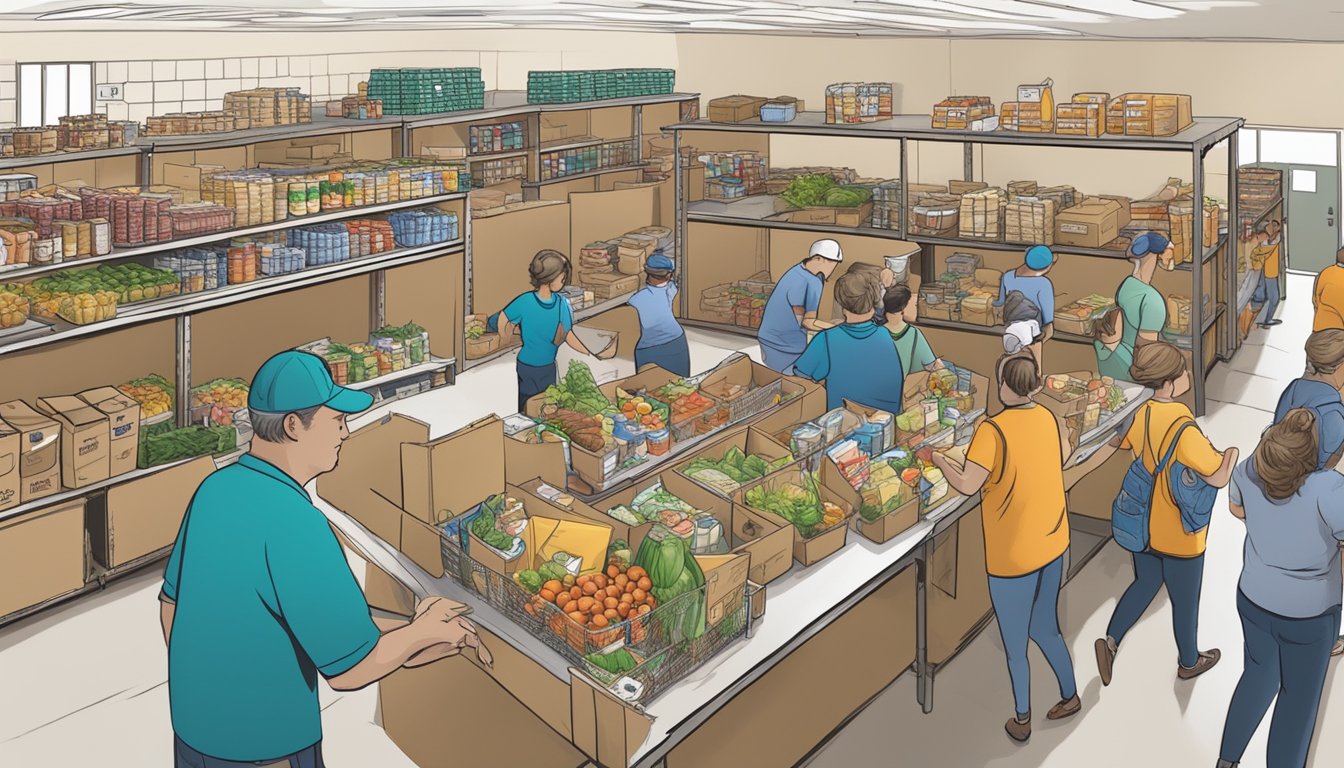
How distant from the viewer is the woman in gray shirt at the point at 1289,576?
388cm

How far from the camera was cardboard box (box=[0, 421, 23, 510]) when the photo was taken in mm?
5684

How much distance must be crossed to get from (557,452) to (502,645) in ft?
A: 3.78

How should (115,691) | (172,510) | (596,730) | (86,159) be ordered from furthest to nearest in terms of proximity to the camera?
1. (86,159)
2. (172,510)
3. (115,691)
4. (596,730)

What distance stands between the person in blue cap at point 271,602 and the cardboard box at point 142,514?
345 cm

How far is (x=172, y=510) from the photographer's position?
21.4 ft

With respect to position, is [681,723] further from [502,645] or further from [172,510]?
[172,510]

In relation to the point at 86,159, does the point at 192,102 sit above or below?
above

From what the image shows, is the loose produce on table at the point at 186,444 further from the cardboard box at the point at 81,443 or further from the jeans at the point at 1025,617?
the jeans at the point at 1025,617

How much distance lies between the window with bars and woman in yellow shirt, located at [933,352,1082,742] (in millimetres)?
9795

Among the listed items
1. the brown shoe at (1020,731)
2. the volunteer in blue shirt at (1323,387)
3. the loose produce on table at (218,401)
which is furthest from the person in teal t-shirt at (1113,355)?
the loose produce on table at (218,401)

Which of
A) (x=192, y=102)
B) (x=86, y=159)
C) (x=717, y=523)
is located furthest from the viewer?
(x=192, y=102)

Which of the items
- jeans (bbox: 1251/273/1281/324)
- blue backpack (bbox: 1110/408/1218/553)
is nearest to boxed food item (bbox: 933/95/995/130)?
jeans (bbox: 1251/273/1281/324)

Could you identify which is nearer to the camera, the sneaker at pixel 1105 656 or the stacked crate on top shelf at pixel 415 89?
the sneaker at pixel 1105 656

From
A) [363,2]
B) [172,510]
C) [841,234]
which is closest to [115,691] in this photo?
[172,510]
